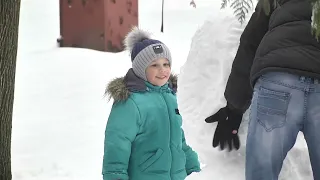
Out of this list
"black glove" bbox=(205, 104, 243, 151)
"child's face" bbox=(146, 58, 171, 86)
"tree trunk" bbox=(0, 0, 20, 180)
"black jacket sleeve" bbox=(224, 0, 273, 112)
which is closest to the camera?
"child's face" bbox=(146, 58, 171, 86)

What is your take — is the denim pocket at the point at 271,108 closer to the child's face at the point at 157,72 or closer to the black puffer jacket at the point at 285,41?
the black puffer jacket at the point at 285,41

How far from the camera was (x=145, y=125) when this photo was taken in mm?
2787

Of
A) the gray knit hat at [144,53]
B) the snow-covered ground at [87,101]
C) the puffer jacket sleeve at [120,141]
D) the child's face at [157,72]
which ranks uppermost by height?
the gray knit hat at [144,53]

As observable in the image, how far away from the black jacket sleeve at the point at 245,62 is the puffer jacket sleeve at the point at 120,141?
1.97 feet

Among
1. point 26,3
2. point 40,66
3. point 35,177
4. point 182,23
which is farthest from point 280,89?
point 26,3

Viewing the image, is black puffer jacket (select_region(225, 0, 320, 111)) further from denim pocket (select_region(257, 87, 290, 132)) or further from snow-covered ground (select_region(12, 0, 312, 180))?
snow-covered ground (select_region(12, 0, 312, 180))

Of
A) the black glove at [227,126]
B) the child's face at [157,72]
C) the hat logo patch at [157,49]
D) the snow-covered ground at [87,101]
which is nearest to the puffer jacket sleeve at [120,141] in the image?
the child's face at [157,72]

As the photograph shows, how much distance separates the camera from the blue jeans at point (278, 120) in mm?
2633

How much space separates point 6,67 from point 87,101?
3.72 metres

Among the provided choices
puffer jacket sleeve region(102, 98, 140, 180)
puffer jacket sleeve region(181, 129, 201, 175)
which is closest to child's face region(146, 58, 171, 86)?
puffer jacket sleeve region(102, 98, 140, 180)

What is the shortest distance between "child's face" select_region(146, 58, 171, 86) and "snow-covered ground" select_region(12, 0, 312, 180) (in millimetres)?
970

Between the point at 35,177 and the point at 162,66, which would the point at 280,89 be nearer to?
the point at 162,66

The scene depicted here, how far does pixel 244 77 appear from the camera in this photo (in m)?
3.05

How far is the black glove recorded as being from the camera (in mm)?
3316
